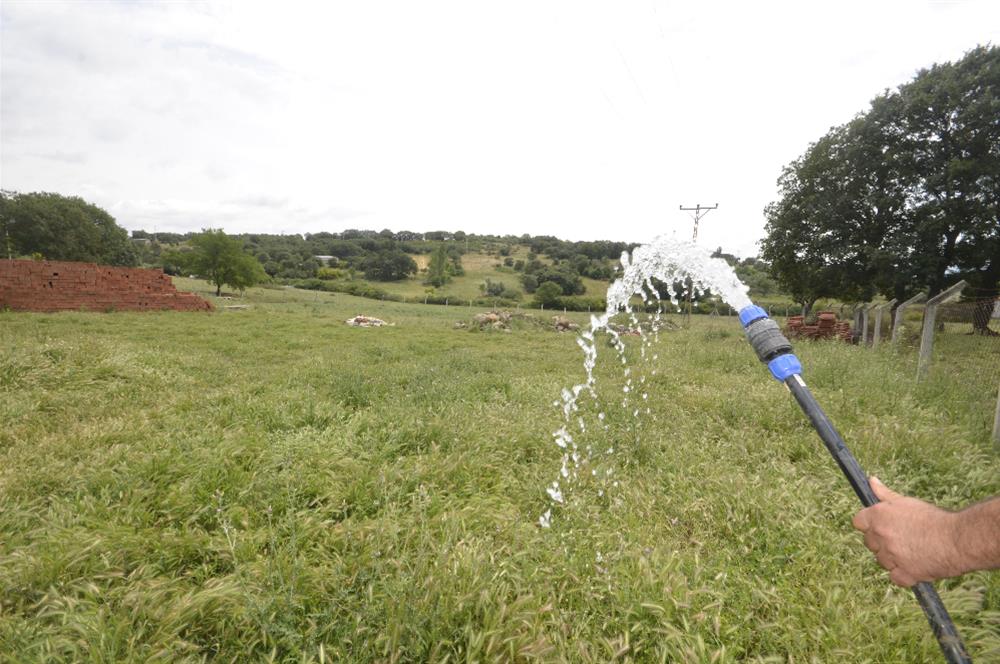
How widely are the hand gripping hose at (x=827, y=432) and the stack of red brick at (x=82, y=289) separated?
2809 centimetres

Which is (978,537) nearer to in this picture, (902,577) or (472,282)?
(902,577)

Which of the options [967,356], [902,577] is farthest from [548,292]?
[902,577]

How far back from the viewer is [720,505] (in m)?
4.19

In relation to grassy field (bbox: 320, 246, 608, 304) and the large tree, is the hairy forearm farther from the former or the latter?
grassy field (bbox: 320, 246, 608, 304)

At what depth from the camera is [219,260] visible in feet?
148

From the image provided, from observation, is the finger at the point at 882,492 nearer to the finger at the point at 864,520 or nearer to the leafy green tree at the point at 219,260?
the finger at the point at 864,520

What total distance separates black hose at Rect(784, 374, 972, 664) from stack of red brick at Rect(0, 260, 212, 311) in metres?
28.3

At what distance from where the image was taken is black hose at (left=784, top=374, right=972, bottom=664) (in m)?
1.42

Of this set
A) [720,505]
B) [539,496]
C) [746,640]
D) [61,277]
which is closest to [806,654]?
[746,640]

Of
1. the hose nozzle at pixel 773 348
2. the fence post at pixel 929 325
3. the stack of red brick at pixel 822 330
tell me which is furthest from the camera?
the stack of red brick at pixel 822 330

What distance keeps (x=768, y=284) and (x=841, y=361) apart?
29161mm

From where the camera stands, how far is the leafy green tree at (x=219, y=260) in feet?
148

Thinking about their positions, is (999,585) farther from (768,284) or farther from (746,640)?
(768,284)

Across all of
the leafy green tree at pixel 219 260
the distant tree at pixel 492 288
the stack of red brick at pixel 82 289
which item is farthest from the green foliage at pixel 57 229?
the distant tree at pixel 492 288
